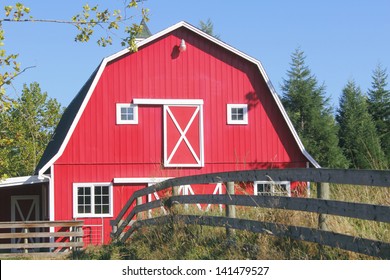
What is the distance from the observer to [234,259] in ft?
24.4

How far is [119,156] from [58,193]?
214 centimetres

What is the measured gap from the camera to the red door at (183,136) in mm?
21703

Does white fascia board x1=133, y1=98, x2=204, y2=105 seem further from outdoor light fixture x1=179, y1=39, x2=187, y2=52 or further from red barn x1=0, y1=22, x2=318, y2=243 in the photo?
outdoor light fixture x1=179, y1=39, x2=187, y2=52

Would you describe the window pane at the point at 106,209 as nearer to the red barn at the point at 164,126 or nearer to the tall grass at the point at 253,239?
the red barn at the point at 164,126

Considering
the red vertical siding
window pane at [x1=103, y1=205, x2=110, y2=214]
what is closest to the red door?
the red vertical siding

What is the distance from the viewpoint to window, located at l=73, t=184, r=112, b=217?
69.1ft

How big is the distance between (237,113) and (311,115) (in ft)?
66.8

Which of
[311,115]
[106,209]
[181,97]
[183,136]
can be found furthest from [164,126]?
[311,115]

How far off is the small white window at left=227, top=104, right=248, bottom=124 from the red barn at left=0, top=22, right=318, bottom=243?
3 cm

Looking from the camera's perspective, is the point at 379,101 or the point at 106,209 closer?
the point at 106,209

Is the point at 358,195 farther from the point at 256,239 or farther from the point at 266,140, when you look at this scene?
the point at 266,140

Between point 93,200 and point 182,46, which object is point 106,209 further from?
point 182,46

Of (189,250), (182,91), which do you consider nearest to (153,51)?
(182,91)

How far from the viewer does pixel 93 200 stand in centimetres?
2116
